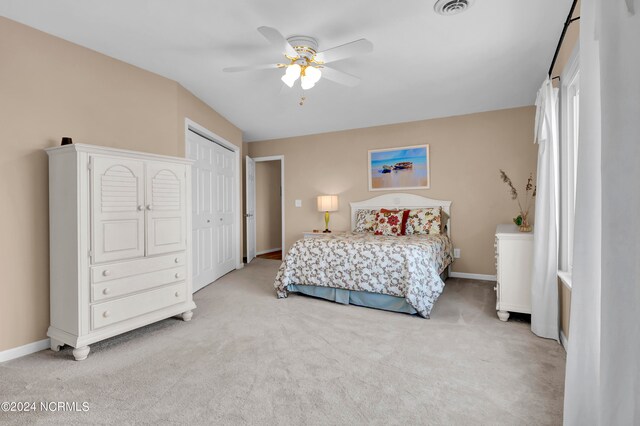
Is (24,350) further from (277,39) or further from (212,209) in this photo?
(277,39)

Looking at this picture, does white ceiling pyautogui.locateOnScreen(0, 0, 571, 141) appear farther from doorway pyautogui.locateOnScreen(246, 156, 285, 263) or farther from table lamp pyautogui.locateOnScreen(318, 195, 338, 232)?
doorway pyautogui.locateOnScreen(246, 156, 285, 263)

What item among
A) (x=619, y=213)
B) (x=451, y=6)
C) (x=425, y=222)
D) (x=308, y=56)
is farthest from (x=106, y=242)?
(x=425, y=222)

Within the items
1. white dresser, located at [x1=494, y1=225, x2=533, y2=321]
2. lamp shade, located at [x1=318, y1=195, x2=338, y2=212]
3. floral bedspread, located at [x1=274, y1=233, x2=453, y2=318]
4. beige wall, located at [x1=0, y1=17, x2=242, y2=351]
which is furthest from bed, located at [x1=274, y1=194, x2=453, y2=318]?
beige wall, located at [x1=0, y1=17, x2=242, y2=351]

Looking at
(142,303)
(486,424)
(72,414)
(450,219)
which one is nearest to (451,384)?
(486,424)

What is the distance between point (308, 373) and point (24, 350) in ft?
6.95

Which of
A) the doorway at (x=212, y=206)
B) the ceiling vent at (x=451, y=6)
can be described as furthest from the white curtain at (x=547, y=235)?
the doorway at (x=212, y=206)

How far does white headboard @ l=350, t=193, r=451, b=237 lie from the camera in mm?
4574

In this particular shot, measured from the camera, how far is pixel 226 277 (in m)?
4.63

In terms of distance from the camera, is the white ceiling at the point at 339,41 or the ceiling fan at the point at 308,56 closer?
the white ceiling at the point at 339,41

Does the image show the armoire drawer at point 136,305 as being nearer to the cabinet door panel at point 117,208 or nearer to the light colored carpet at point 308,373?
the light colored carpet at point 308,373

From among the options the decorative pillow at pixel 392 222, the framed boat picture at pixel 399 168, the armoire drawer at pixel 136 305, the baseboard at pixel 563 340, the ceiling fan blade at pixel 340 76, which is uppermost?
the ceiling fan blade at pixel 340 76

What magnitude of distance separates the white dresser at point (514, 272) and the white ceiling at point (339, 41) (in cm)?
165

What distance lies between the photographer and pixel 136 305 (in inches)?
99.2

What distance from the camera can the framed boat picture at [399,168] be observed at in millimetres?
4708
